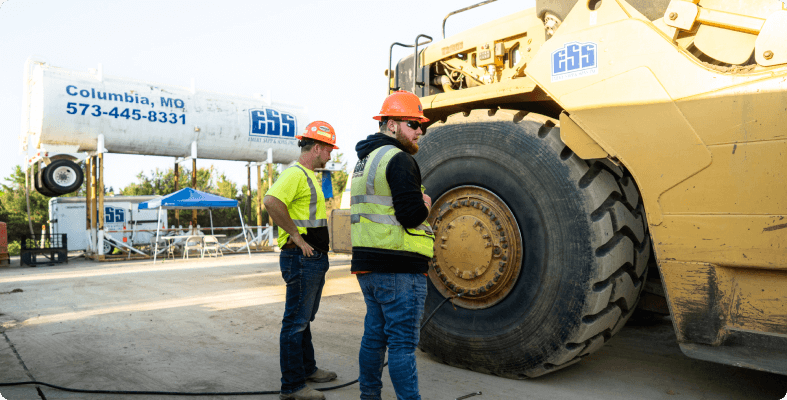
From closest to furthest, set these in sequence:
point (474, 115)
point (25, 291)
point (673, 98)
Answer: point (673, 98)
point (474, 115)
point (25, 291)

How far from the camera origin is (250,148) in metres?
21.2

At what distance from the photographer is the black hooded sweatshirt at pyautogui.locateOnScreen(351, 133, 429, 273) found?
288cm

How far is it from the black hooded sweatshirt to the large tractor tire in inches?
34.7

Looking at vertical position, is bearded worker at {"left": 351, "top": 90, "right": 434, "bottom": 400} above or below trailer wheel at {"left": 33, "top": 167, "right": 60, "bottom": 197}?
below

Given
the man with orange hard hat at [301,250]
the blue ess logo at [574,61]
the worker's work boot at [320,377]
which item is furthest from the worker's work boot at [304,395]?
the blue ess logo at [574,61]

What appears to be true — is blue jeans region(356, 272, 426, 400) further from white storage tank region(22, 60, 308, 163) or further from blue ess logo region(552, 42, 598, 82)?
white storage tank region(22, 60, 308, 163)

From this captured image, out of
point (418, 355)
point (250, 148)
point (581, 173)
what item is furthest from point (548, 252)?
point (250, 148)

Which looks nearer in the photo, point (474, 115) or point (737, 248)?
point (737, 248)

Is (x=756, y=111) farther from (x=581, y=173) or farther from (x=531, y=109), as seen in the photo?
(x=531, y=109)

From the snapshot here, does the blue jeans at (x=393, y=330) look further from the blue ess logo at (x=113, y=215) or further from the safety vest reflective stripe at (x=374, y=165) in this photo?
the blue ess logo at (x=113, y=215)

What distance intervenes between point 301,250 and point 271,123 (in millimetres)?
18657

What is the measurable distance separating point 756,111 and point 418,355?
3.05 meters

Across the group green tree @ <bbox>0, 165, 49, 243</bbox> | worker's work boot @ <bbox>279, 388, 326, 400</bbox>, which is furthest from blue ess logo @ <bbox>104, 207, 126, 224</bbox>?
worker's work boot @ <bbox>279, 388, 326, 400</bbox>

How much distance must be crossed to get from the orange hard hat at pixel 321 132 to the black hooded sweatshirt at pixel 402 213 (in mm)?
1180
